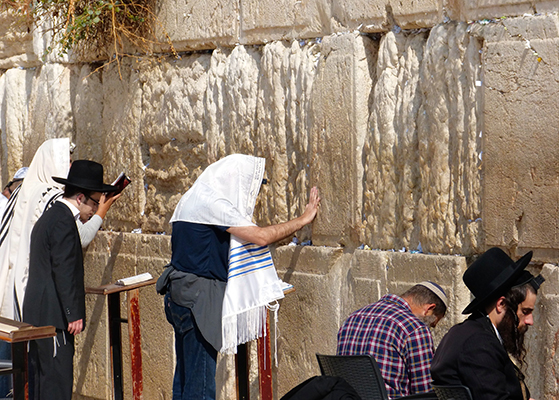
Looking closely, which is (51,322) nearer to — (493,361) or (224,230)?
(224,230)

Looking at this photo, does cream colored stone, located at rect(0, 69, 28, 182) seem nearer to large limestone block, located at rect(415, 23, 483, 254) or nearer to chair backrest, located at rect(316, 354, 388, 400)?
large limestone block, located at rect(415, 23, 483, 254)

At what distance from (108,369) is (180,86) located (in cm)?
218

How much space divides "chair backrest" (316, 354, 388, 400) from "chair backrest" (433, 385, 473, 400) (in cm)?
29

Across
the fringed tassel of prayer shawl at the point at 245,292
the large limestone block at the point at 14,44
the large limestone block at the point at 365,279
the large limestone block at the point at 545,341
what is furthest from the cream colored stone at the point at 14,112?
the large limestone block at the point at 545,341

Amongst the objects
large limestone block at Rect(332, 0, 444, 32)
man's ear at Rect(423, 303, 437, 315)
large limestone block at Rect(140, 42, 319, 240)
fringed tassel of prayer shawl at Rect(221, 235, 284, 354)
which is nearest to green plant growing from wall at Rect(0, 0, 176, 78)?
large limestone block at Rect(140, 42, 319, 240)

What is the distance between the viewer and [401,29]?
4141 millimetres

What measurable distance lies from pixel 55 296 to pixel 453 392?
2391mm

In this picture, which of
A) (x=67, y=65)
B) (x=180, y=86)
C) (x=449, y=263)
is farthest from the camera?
(x=67, y=65)

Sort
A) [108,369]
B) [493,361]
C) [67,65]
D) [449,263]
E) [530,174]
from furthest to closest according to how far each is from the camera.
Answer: [67,65] < [108,369] < [449,263] < [530,174] < [493,361]

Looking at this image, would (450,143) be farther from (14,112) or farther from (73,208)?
(14,112)

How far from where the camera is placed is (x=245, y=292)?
4066mm

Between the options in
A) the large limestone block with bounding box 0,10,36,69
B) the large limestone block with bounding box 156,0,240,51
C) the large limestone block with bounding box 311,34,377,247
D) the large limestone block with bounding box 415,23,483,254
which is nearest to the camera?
the large limestone block with bounding box 415,23,483,254

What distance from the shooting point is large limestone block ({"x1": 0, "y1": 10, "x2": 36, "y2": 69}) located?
6.91 meters

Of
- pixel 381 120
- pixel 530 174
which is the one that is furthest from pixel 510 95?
pixel 381 120
